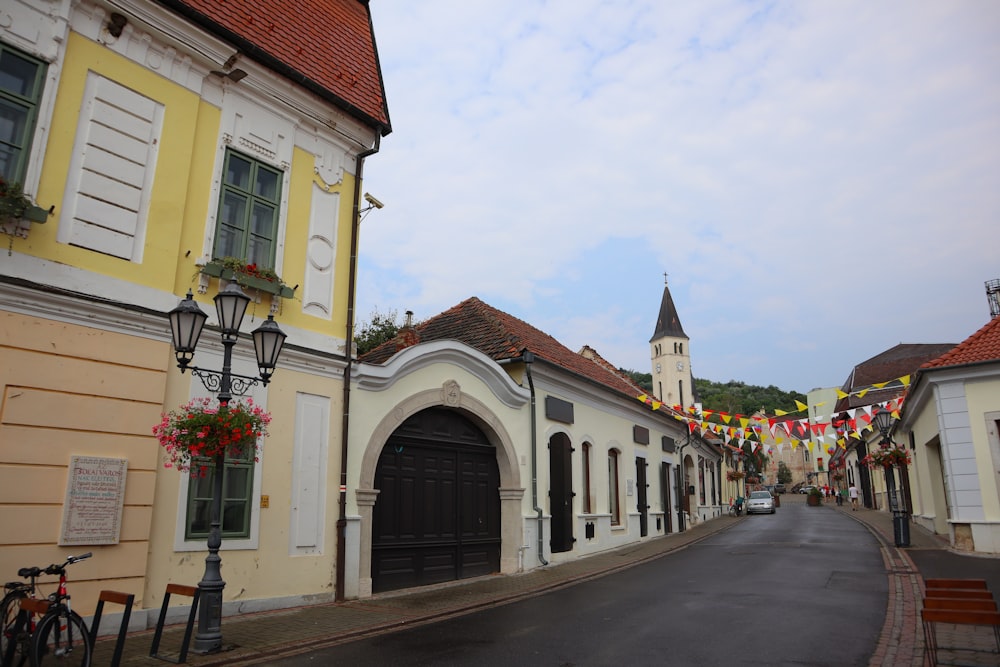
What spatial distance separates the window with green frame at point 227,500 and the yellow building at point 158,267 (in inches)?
1.1

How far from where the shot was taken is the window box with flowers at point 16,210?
696 cm

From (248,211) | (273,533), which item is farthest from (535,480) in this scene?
(248,211)

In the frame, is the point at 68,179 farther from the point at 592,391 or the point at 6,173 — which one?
the point at 592,391

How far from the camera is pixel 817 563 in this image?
13945mm

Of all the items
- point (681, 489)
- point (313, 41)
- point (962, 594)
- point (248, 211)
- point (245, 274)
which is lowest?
point (962, 594)

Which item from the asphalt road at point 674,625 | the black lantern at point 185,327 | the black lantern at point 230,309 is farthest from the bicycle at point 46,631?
the black lantern at point 230,309

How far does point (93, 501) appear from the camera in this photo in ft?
24.7

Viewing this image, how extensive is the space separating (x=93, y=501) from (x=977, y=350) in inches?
695

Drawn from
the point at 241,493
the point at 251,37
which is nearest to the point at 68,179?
the point at 251,37

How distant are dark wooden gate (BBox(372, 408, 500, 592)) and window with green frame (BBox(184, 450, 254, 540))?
108 inches

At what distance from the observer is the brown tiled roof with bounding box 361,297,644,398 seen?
618 inches

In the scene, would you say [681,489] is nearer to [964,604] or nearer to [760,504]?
[760,504]

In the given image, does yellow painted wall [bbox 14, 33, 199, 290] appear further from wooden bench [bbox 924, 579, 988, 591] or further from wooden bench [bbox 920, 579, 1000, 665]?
wooden bench [bbox 924, 579, 988, 591]

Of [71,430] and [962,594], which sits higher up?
[71,430]
